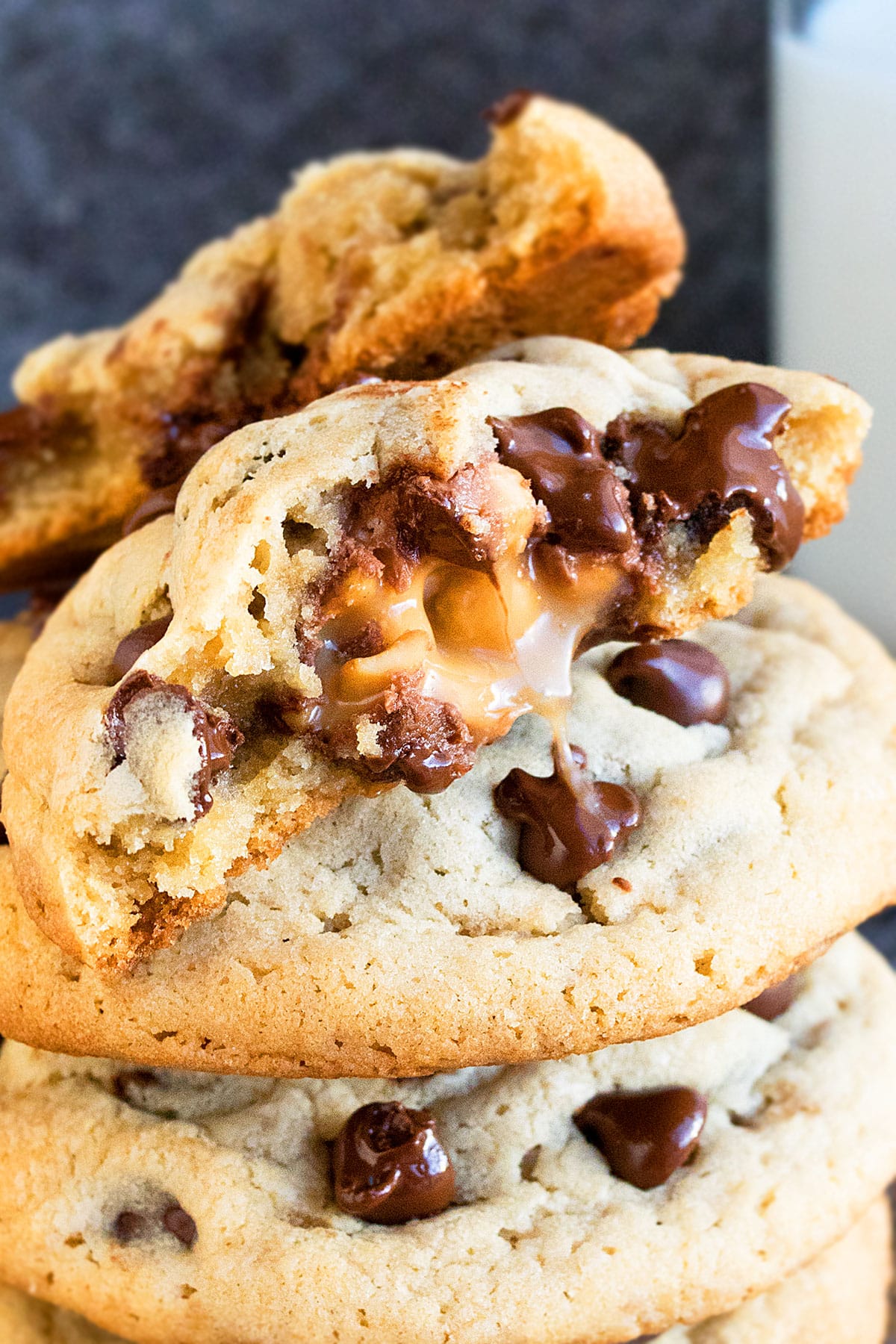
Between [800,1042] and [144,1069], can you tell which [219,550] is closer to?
[144,1069]

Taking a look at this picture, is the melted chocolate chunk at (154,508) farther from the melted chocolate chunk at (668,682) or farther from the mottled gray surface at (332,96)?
the mottled gray surface at (332,96)

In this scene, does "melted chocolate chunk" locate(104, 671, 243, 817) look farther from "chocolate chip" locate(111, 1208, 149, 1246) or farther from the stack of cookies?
"chocolate chip" locate(111, 1208, 149, 1246)

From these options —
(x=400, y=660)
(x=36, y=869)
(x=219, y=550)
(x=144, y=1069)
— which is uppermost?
(x=219, y=550)

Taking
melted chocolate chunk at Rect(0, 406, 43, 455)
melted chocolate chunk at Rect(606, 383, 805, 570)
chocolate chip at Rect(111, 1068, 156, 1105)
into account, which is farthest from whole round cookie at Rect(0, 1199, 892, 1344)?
melted chocolate chunk at Rect(0, 406, 43, 455)

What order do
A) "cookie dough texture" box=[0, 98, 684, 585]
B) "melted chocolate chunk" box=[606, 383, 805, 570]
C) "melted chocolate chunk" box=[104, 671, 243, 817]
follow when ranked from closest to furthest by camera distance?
"melted chocolate chunk" box=[104, 671, 243, 817], "melted chocolate chunk" box=[606, 383, 805, 570], "cookie dough texture" box=[0, 98, 684, 585]

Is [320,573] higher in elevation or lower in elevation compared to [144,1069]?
higher

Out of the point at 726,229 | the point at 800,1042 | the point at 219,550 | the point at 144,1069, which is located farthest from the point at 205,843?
the point at 726,229
